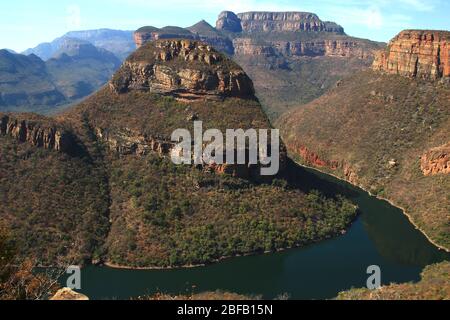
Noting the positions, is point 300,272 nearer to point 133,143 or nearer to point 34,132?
point 133,143

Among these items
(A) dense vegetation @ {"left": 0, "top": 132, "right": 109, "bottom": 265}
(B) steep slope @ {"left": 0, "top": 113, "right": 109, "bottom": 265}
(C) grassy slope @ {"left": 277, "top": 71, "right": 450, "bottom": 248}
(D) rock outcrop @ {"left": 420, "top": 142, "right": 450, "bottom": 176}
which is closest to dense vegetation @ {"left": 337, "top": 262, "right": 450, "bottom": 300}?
(A) dense vegetation @ {"left": 0, "top": 132, "right": 109, "bottom": 265}

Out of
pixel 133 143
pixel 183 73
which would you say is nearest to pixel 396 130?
pixel 183 73

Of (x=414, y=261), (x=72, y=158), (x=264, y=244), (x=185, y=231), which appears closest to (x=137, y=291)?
(x=185, y=231)

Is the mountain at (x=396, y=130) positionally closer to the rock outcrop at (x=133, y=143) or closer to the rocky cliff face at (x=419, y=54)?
the rocky cliff face at (x=419, y=54)

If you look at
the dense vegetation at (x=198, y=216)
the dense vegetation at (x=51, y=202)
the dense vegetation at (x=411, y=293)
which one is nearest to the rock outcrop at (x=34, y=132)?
the dense vegetation at (x=51, y=202)

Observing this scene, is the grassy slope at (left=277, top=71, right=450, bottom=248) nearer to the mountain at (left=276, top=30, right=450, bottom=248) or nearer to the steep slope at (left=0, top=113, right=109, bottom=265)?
the mountain at (left=276, top=30, right=450, bottom=248)

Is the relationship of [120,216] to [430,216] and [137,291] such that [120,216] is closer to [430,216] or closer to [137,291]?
[137,291]
